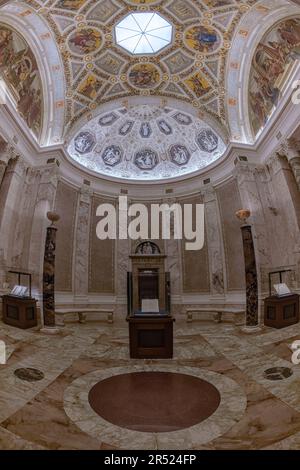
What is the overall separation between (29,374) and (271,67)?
1485 cm

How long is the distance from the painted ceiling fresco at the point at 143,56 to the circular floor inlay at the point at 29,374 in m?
13.6

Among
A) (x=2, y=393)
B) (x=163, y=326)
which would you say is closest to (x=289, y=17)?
(x=163, y=326)

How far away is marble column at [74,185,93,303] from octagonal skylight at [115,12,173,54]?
7950 millimetres

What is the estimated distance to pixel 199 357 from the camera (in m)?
7.00

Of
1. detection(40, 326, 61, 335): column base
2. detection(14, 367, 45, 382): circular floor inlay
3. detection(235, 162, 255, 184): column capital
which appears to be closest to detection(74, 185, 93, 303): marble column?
detection(40, 326, 61, 335): column base

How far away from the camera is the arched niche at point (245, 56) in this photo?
11477 millimetres

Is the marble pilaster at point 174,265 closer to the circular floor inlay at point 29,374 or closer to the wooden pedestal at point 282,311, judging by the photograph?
the wooden pedestal at point 282,311

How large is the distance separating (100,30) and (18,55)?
13.0ft

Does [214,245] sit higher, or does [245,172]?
[245,172]

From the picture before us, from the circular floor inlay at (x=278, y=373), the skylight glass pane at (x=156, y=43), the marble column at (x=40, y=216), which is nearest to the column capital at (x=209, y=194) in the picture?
the skylight glass pane at (x=156, y=43)

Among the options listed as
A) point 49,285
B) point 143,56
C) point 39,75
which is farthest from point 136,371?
point 143,56

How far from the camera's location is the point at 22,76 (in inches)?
519

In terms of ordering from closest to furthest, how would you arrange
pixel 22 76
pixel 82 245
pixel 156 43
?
pixel 22 76, pixel 156 43, pixel 82 245

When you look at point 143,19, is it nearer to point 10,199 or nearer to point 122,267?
point 10,199
